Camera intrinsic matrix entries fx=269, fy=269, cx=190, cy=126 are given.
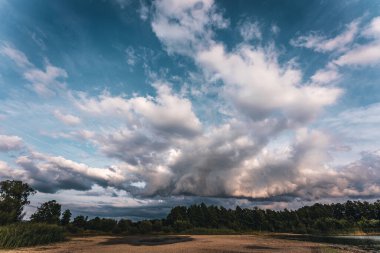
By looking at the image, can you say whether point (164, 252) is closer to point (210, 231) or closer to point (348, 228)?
point (210, 231)

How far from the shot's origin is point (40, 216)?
4668 inches

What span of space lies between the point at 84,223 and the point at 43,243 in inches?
3329

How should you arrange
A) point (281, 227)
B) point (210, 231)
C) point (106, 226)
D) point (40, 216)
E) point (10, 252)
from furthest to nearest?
point (281, 227) → point (210, 231) → point (106, 226) → point (40, 216) → point (10, 252)

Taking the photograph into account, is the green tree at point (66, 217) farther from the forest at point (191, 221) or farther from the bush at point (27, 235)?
the bush at point (27, 235)

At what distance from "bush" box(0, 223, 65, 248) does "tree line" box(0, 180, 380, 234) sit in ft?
68.7

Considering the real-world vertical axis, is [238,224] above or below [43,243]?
above

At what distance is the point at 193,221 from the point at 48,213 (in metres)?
89.9

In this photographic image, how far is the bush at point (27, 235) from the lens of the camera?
170ft

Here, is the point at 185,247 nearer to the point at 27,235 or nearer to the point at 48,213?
the point at 27,235

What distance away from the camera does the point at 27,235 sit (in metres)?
58.8

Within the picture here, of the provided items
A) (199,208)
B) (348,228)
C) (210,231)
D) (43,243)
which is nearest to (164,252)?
(43,243)

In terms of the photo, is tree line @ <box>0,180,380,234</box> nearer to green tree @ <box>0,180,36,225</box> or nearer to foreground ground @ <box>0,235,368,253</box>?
green tree @ <box>0,180,36,225</box>

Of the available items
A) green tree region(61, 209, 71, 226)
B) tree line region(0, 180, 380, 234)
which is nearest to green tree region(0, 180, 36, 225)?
tree line region(0, 180, 380, 234)

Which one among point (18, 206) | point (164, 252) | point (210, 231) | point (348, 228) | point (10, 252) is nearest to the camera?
point (10, 252)
